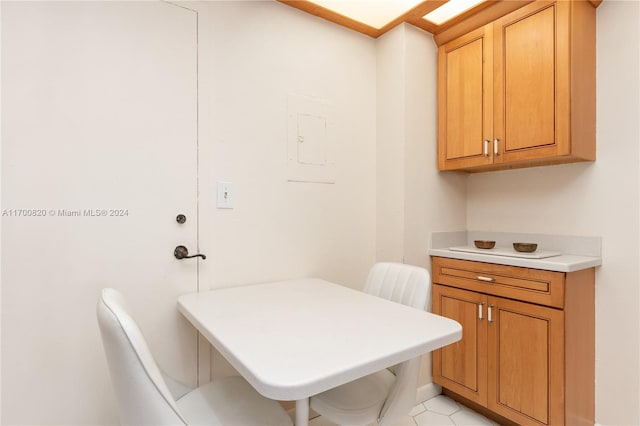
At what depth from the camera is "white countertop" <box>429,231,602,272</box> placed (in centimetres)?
164

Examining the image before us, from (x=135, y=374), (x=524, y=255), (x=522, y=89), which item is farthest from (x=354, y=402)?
(x=522, y=89)

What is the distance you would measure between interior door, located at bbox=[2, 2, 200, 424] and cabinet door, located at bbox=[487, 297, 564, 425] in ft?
5.21

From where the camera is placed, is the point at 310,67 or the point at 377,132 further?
the point at 377,132

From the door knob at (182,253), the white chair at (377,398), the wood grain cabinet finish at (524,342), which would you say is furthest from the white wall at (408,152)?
the door knob at (182,253)

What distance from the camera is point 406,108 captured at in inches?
82.5

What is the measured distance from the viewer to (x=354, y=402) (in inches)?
47.6

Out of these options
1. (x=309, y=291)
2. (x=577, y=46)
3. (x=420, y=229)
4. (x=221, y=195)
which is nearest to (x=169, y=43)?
(x=221, y=195)

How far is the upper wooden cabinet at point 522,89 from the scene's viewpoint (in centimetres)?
166

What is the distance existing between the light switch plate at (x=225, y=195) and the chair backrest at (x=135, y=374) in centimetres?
94

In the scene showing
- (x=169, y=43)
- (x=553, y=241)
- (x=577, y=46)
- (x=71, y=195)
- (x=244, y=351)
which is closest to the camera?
(x=244, y=351)

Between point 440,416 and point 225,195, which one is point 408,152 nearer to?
point 225,195

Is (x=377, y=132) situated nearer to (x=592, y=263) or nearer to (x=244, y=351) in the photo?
(x=592, y=263)

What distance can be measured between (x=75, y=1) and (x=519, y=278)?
2383 mm

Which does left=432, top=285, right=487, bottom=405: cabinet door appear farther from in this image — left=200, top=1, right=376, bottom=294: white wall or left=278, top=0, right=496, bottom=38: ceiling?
left=278, top=0, right=496, bottom=38: ceiling
